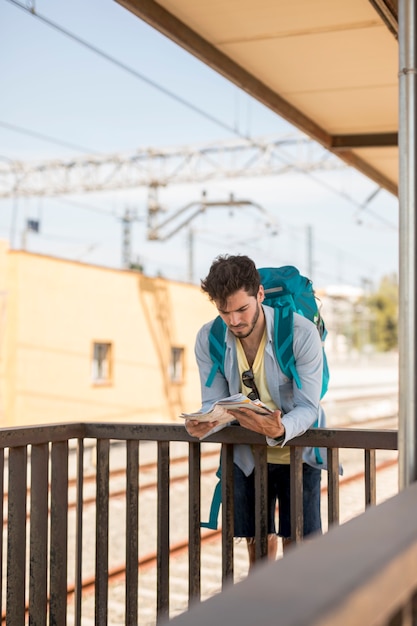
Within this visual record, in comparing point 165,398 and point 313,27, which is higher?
point 313,27

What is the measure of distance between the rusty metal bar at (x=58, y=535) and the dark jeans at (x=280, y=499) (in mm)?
702

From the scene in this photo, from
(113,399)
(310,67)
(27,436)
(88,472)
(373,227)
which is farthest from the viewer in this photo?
(373,227)

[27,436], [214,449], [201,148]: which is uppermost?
[201,148]

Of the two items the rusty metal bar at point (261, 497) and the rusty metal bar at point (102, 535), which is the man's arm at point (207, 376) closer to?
the rusty metal bar at point (261, 497)

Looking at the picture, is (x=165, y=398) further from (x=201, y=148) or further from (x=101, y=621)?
(x=101, y=621)

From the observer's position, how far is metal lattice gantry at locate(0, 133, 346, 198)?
20.2m

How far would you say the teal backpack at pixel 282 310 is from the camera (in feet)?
10.9

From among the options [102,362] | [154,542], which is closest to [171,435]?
[154,542]

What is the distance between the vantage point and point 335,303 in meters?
49.2

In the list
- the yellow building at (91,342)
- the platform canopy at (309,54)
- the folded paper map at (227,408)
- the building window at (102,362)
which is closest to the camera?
the folded paper map at (227,408)

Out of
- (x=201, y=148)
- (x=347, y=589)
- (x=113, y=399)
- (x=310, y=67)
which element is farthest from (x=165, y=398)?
(x=347, y=589)

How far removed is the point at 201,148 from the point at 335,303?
93.6 feet

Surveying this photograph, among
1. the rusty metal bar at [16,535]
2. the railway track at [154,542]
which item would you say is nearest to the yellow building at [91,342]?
the railway track at [154,542]

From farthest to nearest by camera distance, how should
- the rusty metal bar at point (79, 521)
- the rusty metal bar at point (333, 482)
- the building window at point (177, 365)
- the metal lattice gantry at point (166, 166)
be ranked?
the building window at point (177, 365) → the metal lattice gantry at point (166, 166) → the rusty metal bar at point (79, 521) → the rusty metal bar at point (333, 482)
